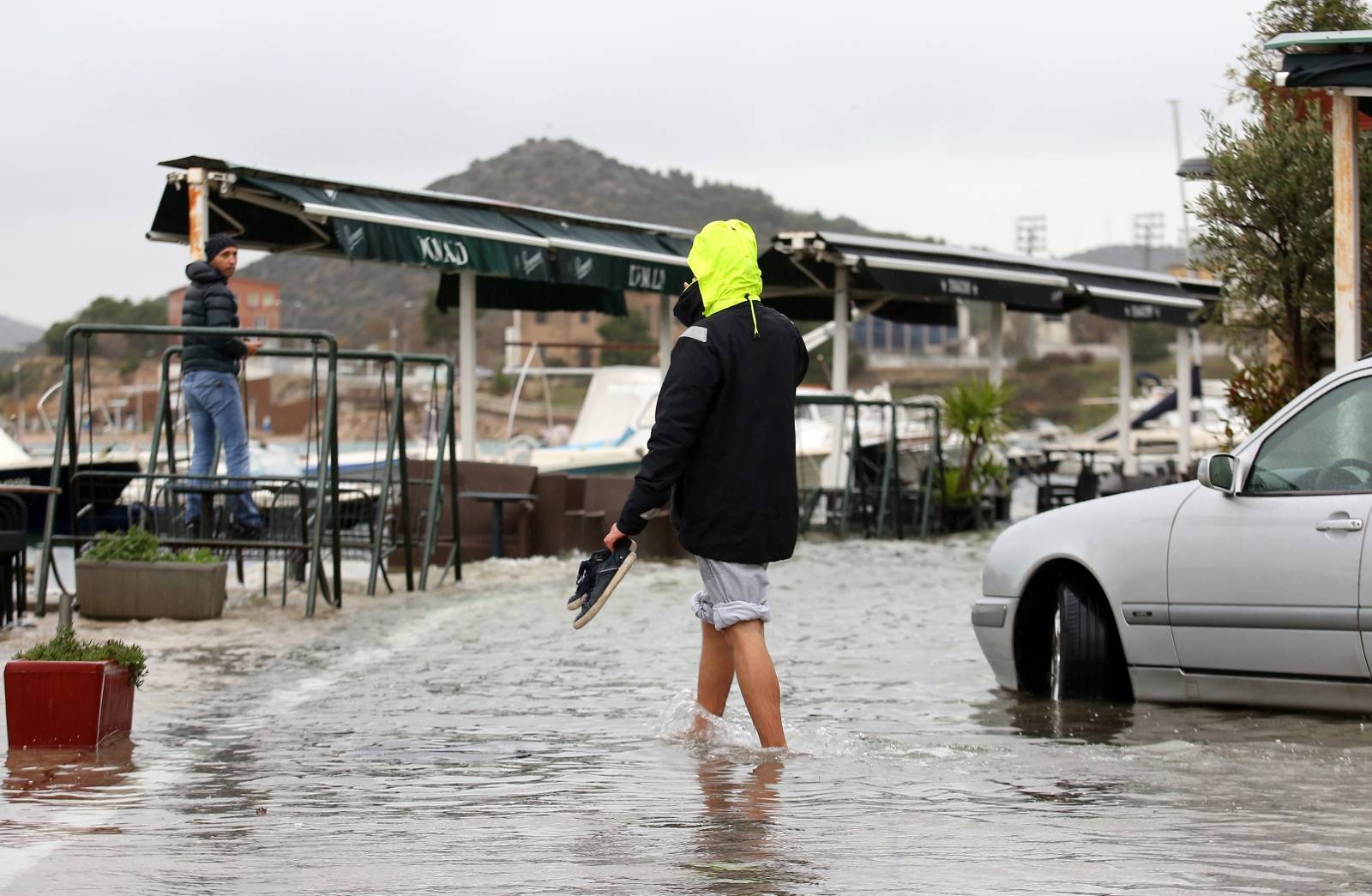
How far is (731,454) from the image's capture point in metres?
6.30

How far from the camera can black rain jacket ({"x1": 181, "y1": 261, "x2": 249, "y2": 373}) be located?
11.9 metres

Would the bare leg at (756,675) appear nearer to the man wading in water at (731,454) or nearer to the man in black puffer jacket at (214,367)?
the man wading in water at (731,454)

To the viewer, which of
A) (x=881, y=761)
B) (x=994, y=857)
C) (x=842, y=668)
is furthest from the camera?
(x=842, y=668)

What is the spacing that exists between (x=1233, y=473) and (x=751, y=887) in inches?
141

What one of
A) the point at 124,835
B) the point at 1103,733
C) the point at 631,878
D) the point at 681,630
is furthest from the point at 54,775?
the point at 681,630

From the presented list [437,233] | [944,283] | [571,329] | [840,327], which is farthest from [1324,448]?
[571,329]

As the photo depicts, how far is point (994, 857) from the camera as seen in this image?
15.2ft

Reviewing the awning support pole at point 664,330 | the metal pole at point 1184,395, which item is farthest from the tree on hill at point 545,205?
the awning support pole at point 664,330

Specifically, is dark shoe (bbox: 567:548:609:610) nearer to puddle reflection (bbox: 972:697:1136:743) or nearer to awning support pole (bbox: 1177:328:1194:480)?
puddle reflection (bbox: 972:697:1136:743)

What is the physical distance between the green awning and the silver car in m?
8.89

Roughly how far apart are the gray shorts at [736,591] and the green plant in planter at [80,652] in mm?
2112

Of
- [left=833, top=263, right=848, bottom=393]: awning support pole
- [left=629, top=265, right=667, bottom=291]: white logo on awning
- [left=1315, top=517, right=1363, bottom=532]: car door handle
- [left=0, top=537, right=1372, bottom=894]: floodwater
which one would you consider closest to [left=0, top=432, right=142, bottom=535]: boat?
[left=629, top=265, right=667, bottom=291]: white logo on awning

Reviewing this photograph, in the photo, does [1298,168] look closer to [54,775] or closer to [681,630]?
[681,630]

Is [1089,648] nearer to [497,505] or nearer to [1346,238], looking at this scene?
[1346,238]
